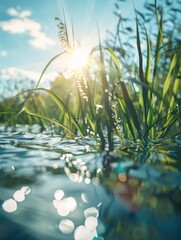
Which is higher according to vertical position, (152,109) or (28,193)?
(152,109)

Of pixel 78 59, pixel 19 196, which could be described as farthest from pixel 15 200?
pixel 78 59

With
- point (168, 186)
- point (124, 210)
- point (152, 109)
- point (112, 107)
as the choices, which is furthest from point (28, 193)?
point (152, 109)

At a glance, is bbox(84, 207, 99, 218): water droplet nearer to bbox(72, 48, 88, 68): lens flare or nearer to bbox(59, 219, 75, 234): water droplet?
bbox(59, 219, 75, 234): water droplet

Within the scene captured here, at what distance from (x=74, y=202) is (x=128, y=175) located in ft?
0.80

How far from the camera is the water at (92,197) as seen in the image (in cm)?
58

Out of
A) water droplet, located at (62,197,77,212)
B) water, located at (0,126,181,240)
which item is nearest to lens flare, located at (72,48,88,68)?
water, located at (0,126,181,240)

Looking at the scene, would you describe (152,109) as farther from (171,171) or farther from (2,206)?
(2,206)

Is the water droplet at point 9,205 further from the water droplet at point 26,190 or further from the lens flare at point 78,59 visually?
the lens flare at point 78,59

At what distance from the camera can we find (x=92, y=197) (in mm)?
736

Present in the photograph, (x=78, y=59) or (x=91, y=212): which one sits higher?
(x=78, y=59)

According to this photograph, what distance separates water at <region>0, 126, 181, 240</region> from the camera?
58cm

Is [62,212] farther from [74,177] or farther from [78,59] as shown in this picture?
[78,59]

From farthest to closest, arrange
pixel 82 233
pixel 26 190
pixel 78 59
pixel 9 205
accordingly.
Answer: pixel 78 59, pixel 26 190, pixel 9 205, pixel 82 233

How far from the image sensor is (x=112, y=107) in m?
1.54
